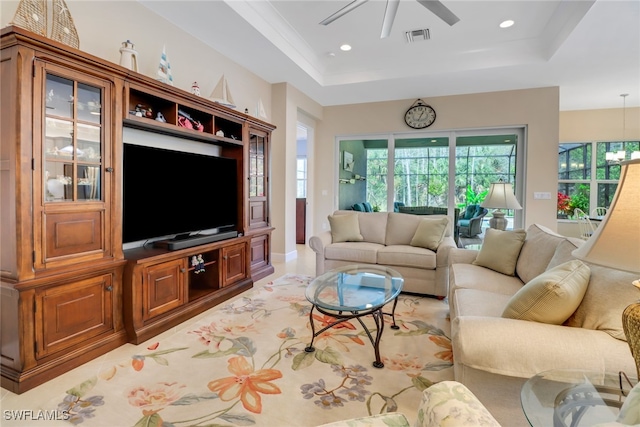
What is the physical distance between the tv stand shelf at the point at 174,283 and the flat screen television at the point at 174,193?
26 cm

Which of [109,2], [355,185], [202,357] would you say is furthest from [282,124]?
[202,357]

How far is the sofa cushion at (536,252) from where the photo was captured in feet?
7.43

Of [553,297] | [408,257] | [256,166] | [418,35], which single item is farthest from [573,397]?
[418,35]

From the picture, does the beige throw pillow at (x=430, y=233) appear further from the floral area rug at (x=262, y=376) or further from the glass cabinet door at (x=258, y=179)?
the glass cabinet door at (x=258, y=179)

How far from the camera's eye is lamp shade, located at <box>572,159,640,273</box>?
3.24 feet

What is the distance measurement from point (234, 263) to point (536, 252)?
2927 millimetres

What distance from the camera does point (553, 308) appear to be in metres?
1.47

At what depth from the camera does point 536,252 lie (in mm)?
2445

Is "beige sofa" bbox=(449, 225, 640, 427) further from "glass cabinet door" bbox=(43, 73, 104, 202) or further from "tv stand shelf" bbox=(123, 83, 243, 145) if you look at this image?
"tv stand shelf" bbox=(123, 83, 243, 145)

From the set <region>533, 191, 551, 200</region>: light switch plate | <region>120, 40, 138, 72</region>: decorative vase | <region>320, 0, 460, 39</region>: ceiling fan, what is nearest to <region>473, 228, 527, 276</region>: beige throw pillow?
<region>320, 0, 460, 39</region>: ceiling fan

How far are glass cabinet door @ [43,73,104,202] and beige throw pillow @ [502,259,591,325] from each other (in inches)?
108

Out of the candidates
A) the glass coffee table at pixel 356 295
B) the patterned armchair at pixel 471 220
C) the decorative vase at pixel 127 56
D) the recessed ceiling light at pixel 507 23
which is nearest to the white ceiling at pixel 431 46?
the recessed ceiling light at pixel 507 23

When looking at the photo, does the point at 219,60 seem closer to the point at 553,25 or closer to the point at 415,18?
the point at 415,18

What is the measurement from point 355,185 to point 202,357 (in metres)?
5.09
